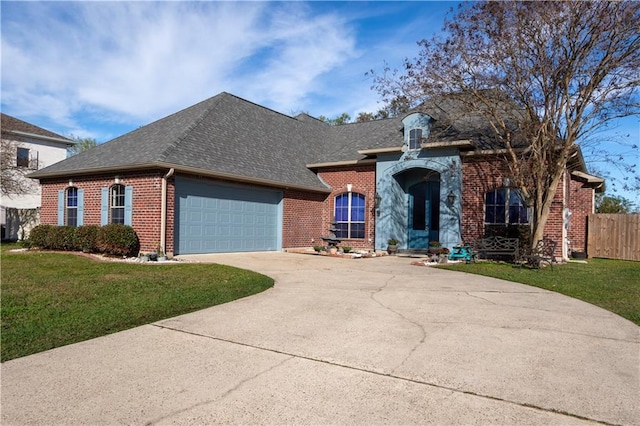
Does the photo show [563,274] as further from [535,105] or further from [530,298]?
[535,105]

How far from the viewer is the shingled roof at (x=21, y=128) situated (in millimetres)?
25719

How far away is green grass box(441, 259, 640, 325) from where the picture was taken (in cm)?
759

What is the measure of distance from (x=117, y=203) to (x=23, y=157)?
1729 cm

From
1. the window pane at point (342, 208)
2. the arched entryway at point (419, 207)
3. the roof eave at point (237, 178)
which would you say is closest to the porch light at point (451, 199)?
the arched entryway at point (419, 207)

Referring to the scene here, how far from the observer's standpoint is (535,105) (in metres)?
13.5

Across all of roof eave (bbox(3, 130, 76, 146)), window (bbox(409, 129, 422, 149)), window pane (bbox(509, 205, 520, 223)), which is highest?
roof eave (bbox(3, 130, 76, 146))

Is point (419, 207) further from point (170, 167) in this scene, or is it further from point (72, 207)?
point (72, 207)

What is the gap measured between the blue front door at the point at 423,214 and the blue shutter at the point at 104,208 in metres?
12.3

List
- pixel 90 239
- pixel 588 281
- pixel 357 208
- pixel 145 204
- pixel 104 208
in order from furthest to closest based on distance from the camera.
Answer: pixel 357 208 → pixel 104 208 → pixel 90 239 → pixel 145 204 → pixel 588 281

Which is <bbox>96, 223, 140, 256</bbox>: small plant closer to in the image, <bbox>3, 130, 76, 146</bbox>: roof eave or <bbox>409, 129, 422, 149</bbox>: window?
<bbox>409, 129, 422, 149</bbox>: window

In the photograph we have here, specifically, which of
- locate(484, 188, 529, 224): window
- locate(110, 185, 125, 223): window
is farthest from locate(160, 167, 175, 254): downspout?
locate(484, 188, 529, 224): window

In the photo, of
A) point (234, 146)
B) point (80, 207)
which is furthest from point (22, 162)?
point (234, 146)

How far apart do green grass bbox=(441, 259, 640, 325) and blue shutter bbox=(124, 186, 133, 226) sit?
34.9 feet

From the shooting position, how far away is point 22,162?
26.7 meters
